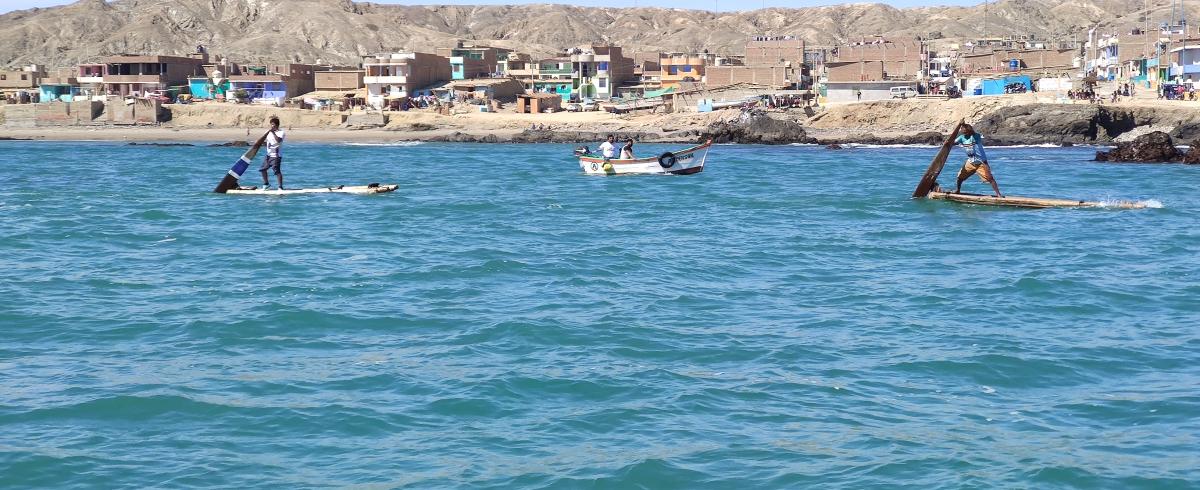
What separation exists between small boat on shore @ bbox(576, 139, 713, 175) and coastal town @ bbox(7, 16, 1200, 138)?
33.8 metres

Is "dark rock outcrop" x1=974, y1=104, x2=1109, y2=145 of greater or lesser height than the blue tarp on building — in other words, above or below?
below

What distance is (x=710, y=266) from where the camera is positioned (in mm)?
20031

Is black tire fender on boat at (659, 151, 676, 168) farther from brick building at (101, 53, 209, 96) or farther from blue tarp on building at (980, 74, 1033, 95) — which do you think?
brick building at (101, 53, 209, 96)

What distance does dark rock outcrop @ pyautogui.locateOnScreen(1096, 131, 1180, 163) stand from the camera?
45.8 m

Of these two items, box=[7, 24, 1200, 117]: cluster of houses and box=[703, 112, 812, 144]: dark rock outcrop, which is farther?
box=[7, 24, 1200, 117]: cluster of houses

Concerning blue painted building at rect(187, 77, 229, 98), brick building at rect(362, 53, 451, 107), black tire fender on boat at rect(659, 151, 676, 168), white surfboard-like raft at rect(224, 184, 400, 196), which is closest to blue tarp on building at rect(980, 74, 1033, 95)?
brick building at rect(362, 53, 451, 107)

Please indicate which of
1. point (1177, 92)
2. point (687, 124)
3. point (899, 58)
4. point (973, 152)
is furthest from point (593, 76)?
point (973, 152)

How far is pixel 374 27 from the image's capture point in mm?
167375

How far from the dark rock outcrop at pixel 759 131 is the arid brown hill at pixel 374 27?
7092 centimetres

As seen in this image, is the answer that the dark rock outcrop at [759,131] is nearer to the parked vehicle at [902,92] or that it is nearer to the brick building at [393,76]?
the parked vehicle at [902,92]

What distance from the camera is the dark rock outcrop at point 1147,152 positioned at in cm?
4584

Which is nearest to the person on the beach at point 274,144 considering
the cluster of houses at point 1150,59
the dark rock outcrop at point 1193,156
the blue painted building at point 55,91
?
the dark rock outcrop at point 1193,156

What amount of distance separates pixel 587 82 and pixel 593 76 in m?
1.63

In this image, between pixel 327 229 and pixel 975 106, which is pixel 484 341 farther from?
pixel 975 106
